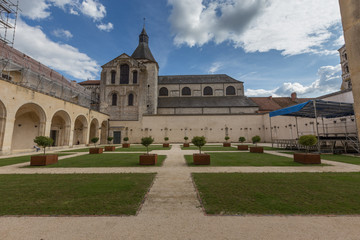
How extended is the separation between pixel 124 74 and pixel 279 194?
35258 millimetres

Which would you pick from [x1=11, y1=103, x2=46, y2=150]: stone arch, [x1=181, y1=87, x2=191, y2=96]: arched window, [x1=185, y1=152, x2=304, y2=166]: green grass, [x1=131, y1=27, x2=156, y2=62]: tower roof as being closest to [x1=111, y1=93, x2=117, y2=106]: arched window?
[x1=131, y1=27, x2=156, y2=62]: tower roof

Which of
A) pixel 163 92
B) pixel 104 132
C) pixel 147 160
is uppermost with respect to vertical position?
pixel 163 92

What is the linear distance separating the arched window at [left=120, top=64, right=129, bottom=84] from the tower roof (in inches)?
194

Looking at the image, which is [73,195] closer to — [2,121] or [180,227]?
[180,227]

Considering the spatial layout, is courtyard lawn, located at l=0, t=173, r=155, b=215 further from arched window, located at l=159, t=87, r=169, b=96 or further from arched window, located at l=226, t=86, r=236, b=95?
arched window, located at l=226, t=86, r=236, b=95

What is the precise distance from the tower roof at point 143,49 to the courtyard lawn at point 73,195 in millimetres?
36364

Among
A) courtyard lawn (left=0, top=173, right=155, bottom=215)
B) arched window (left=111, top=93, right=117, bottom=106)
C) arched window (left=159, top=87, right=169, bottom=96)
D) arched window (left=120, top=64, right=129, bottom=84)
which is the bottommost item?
courtyard lawn (left=0, top=173, right=155, bottom=215)

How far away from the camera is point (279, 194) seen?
3.93m

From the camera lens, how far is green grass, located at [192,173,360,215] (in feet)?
10.3

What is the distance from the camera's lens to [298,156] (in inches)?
336

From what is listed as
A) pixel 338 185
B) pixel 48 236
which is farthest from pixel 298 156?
pixel 48 236

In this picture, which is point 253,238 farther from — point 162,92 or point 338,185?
point 162,92

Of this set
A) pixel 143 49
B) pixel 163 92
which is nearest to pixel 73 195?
pixel 163 92

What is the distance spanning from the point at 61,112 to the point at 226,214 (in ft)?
77.1
